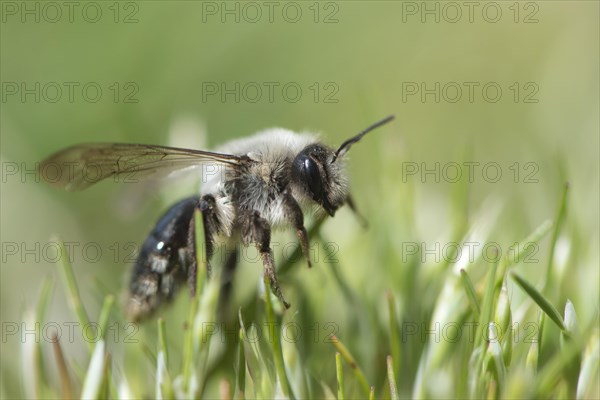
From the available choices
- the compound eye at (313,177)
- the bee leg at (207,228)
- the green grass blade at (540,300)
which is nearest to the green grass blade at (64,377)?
the bee leg at (207,228)

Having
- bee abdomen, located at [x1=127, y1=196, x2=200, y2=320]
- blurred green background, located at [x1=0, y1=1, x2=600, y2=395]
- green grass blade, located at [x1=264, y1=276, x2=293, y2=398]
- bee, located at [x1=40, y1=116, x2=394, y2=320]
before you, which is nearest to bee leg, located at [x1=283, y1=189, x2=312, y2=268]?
bee, located at [x1=40, y1=116, x2=394, y2=320]

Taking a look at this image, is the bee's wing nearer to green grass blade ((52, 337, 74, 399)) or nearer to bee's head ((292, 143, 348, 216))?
bee's head ((292, 143, 348, 216))

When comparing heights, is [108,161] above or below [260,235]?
above

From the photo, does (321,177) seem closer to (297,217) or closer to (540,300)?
(297,217)

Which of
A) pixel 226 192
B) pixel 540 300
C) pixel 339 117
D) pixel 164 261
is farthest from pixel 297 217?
pixel 339 117

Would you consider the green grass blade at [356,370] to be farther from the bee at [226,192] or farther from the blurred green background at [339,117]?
the bee at [226,192]

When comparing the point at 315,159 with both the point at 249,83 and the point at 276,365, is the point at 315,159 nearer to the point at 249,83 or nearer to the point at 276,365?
the point at 276,365

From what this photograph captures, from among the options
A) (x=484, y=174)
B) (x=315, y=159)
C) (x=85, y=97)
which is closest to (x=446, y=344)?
(x=315, y=159)
